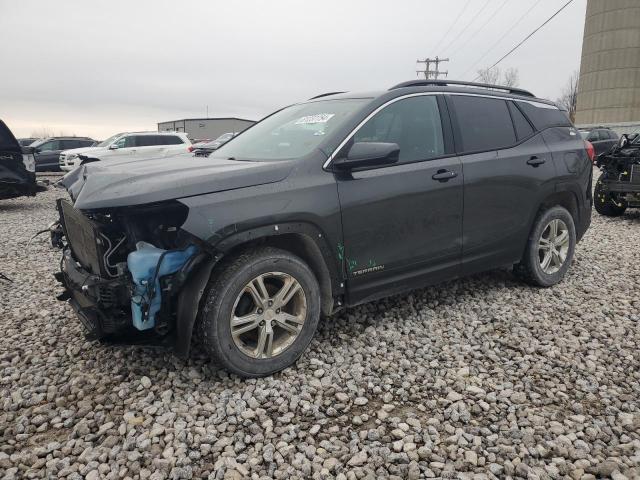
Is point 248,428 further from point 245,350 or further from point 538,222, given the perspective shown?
point 538,222

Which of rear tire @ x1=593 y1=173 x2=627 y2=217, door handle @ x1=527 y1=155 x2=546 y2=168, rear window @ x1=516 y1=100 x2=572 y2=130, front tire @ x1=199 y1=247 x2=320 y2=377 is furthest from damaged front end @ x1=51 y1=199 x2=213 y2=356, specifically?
rear tire @ x1=593 y1=173 x2=627 y2=217

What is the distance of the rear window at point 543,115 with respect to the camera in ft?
14.6

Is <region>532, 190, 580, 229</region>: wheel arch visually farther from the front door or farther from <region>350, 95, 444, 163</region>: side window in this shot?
<region>350, 95, 444, 163</region>: side window

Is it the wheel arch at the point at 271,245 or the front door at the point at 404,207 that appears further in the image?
the front door at the point at 404,207

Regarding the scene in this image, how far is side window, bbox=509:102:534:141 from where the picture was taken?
4.30 m

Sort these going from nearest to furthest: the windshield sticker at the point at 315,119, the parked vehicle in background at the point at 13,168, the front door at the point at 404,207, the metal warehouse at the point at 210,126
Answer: the front door at the point at 404,207 < the windshield sticker at the point at 315,119 < the parked vehicle in background at the point at 13,168 < the metal warehouse at the point at 210,126

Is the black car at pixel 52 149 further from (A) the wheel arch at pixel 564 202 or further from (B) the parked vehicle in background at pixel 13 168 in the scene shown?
(A) the wheel arch at pixel 564 202

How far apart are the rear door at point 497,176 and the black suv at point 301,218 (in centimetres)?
1

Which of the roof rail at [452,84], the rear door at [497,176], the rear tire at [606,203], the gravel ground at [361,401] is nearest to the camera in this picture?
the gravel ground at [361,401]

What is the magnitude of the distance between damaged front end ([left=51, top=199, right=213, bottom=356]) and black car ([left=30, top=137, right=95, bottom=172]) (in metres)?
20.2

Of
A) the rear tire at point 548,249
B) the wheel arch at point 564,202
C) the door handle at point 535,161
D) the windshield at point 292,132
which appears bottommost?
the rear tire at point 548,249

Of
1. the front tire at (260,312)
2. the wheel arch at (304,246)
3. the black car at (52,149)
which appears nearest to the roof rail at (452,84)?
the wheel arch at (304,246)

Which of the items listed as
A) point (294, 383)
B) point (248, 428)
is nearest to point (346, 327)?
point (294, 383)

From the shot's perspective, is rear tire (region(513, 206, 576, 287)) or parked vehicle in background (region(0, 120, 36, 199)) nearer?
rear tire (region(513, 206, 576, 287))
